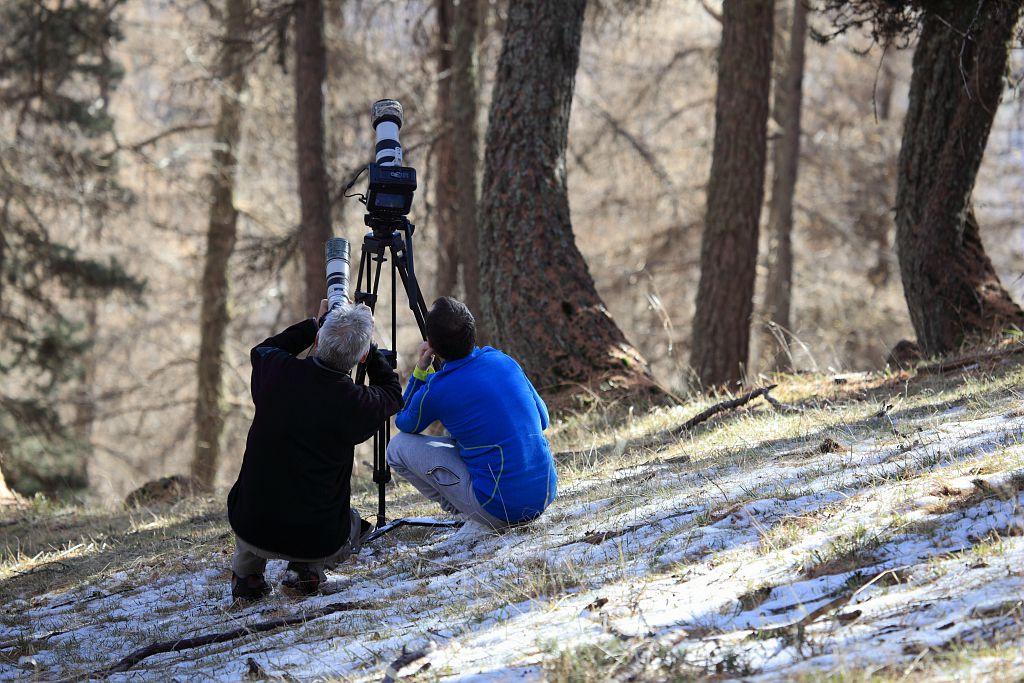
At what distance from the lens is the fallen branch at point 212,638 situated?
11.7 ft

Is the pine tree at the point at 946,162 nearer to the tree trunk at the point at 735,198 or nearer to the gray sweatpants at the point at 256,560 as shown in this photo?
the tree trunk at the point at 735,198

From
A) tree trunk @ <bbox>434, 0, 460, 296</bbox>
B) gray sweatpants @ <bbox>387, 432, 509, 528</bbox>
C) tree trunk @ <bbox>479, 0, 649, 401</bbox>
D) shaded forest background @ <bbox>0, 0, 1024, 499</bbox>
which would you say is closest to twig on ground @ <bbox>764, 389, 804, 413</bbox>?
tree trunk @ <bbox>479, 0, 649, 401</bbox>

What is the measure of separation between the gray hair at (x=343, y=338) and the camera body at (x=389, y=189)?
0.98 metres

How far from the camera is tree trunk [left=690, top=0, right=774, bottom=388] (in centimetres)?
987

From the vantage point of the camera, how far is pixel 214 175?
15.2 metres

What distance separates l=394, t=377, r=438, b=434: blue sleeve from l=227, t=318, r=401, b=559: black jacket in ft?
1.16

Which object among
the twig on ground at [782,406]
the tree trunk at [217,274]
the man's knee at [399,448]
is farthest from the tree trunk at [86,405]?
the twig on ground at [782,406]

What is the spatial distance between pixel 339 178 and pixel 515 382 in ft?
29.7

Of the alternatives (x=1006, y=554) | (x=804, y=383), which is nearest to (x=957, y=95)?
(x=804, y=383)

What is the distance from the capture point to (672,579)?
3398 mm

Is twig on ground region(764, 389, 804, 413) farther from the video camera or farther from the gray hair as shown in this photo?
the gray hair

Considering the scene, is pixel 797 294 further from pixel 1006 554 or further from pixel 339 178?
pixel 1006 554

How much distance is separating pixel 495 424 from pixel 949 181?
183 inches

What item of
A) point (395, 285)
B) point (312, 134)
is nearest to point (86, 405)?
point (312, 134)
